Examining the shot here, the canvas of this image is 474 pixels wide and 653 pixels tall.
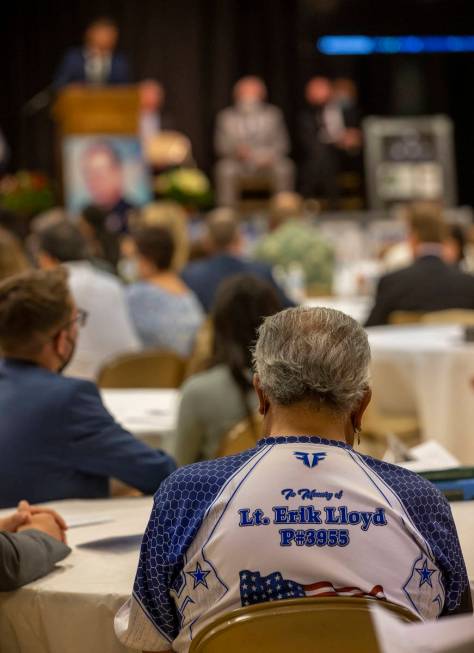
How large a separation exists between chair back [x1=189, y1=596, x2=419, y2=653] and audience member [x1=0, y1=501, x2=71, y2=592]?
0.58 meters

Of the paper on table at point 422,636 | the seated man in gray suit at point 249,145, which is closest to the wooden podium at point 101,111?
the seated man in gray suit at point 249,145

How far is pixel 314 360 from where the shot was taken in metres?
1.74

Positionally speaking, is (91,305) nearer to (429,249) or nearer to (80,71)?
(429,249)

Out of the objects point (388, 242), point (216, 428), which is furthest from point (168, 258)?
point (388, 242)

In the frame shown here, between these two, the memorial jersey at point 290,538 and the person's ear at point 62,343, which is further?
the person's ear at point 62,343

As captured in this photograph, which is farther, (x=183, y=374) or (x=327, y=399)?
(x=183, y=374)

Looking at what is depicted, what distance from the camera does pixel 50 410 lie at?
100 inches

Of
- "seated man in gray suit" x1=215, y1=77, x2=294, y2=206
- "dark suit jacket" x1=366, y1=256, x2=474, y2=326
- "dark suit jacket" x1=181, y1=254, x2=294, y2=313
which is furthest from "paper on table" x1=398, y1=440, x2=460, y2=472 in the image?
"seated man in gray suit" x1=215, y1=77, x2=294, y2=206

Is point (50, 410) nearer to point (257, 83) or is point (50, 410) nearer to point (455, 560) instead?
point (455, 560)

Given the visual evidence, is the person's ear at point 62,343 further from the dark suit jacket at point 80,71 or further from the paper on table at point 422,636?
the dark suit jacket at point 80,71

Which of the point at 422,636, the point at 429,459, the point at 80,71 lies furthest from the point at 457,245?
the point at 422,636

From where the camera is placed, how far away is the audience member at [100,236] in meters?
7.89

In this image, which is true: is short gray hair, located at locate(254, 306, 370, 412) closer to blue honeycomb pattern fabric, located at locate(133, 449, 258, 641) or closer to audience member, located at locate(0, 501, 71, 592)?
blue honeycomb pattern fabric, located at locate(133, 449, 258, 641)

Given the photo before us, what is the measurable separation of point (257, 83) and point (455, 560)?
13.4 meters
